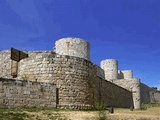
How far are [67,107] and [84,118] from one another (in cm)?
345

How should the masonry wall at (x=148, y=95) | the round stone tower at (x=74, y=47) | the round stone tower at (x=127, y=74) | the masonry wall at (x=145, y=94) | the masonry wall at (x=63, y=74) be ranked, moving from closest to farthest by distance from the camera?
the masonry wall at (x=63, y=74) < the round stone tower at (x=74, y=47) < the round stone tower at (x=127, y=74) < the masonry wall at (x=145, y=94) < the masonry wall at (x=148, y=95)

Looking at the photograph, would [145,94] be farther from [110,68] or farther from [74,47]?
[74,47]

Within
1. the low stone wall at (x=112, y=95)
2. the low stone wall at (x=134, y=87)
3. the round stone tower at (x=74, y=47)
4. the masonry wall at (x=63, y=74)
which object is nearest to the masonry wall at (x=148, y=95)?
the low stone wall at (x=134, y=87)

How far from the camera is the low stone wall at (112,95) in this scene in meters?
25.1

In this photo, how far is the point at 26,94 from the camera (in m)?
16.1

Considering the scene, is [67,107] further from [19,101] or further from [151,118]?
[151,118]

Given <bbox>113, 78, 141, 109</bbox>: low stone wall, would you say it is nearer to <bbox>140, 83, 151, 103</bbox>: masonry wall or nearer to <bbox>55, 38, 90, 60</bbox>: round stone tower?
<bbox>140, 83, 151, 103</bbox>: masonry wall

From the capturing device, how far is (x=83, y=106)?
60.9ft

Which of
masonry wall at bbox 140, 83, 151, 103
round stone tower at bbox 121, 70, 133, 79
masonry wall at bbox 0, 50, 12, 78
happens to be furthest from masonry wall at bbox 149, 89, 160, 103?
masonry wall at bbox 0, 50, 12, 78

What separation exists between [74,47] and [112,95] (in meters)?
6.68

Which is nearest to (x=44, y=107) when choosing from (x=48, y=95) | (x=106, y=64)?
(x=48, y=95)

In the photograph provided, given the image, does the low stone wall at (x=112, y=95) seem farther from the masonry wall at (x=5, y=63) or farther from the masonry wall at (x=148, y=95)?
the masonry wall at (x=148, y=95)

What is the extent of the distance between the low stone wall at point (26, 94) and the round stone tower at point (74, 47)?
1103 centimetres

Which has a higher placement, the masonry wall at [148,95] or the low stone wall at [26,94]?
the masonry wall at [148,95]
